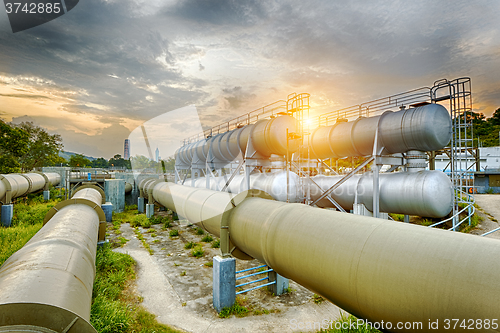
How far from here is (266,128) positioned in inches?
545

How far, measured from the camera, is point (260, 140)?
47.1ft

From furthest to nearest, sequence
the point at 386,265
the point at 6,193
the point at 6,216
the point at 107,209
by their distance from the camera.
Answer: the point at 107,209, the point at 6,193, the point at 6,216, the point at 386,265

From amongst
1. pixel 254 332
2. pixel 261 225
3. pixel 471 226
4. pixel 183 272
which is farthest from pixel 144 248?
pixel 471 226

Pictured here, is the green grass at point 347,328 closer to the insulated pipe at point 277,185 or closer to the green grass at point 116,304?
the green grass at point 116,304

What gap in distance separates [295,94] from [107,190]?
17.9 m

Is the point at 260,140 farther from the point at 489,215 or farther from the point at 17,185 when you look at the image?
the point at 17,185

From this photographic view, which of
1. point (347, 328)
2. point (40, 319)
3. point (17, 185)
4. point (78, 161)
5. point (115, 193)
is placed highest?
point (78, 161)

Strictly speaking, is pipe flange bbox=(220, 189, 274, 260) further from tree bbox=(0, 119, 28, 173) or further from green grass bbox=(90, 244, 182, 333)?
tree bbox=(0, 119, 28, 173)

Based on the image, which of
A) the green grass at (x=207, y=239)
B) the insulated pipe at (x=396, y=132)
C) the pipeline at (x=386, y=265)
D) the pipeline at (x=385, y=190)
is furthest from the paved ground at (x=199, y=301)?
the insulated pipe at (x=396, y=132)

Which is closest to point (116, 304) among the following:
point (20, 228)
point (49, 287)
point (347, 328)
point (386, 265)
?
point (49, 287)

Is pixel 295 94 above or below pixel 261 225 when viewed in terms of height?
above

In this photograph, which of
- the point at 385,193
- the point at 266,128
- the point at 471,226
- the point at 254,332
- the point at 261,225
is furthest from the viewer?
the point at 266,128

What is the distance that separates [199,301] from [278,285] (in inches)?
94.4

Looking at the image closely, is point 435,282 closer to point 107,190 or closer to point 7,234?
point 7,234
